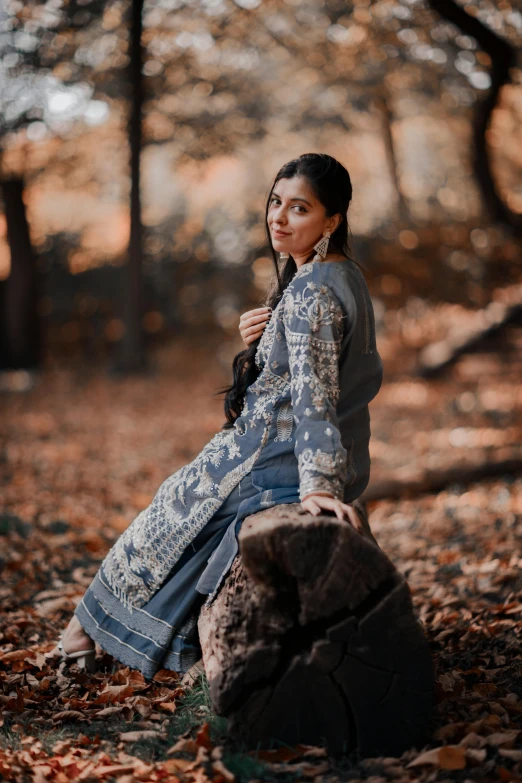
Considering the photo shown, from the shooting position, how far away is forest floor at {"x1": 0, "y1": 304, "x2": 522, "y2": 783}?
2.39 m

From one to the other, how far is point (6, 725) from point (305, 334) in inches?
72.6

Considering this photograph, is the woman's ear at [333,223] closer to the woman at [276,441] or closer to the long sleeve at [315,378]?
the woman at [276,441]

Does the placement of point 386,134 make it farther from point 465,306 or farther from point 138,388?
point 138,388

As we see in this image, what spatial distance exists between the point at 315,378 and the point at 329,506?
420mm

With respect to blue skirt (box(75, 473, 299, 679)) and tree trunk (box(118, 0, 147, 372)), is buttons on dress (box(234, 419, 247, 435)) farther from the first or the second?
tree trunk (box(118, 0, 147, 372))

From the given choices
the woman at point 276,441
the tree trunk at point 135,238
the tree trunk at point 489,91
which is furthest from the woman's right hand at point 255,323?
the tree trunk at point 135,238

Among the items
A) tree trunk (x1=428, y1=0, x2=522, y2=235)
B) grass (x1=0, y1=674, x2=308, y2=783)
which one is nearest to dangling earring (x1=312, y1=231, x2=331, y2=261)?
grass (x1=0, y1=674, x2=308, y2=783)

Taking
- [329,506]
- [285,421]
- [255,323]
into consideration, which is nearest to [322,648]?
[329,506]

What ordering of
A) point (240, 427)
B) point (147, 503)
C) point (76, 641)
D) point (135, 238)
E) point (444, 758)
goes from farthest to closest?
point (135, 238) < point (147, 503) < point (76, 641) < point (240, 427) < point (444, 758)

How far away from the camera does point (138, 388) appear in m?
11.5

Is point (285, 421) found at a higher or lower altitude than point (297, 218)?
lower

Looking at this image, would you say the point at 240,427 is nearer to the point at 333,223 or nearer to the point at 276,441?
the point at 276,441

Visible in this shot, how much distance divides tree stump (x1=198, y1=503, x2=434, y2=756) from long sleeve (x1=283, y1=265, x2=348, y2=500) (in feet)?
0.46

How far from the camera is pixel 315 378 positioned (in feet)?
8.04
